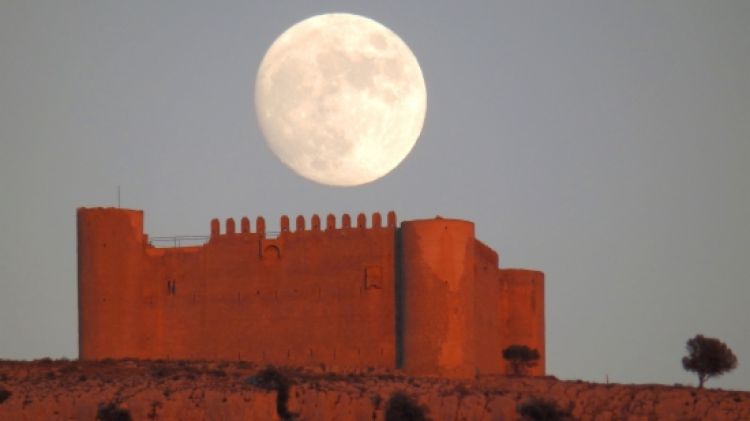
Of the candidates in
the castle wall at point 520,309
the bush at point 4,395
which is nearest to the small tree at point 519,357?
the castle wall at point 520,309

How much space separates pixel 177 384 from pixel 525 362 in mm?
18066

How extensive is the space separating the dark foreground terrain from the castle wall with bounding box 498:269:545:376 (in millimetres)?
10974

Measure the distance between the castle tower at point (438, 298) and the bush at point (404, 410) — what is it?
801 centimetres

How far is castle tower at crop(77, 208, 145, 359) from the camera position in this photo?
65.9m

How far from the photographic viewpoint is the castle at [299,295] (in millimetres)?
62125

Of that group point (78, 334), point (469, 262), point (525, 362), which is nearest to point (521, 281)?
point (525, 362)

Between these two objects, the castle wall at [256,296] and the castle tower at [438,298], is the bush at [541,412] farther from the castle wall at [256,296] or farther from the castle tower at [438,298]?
the castle wall at [256,296]

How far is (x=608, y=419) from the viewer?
53156 mm

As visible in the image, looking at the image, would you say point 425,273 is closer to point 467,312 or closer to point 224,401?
point 467,312

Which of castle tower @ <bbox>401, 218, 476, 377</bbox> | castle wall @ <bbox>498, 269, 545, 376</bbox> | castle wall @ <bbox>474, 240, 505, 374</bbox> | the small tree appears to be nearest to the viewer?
castle tower @ <bbox>401, 218, 476, 377</bbox>

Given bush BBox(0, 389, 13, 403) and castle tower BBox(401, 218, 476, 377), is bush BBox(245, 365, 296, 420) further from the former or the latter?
bush BBox(0, 389, 13, 403)

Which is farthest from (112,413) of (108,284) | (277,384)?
(108,284)

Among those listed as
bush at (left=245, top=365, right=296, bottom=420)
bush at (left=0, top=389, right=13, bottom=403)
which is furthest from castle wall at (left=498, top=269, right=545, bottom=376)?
bush at (left=0, top=389, right=13, bottom=403)

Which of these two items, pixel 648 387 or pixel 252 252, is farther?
pixel 252 252
